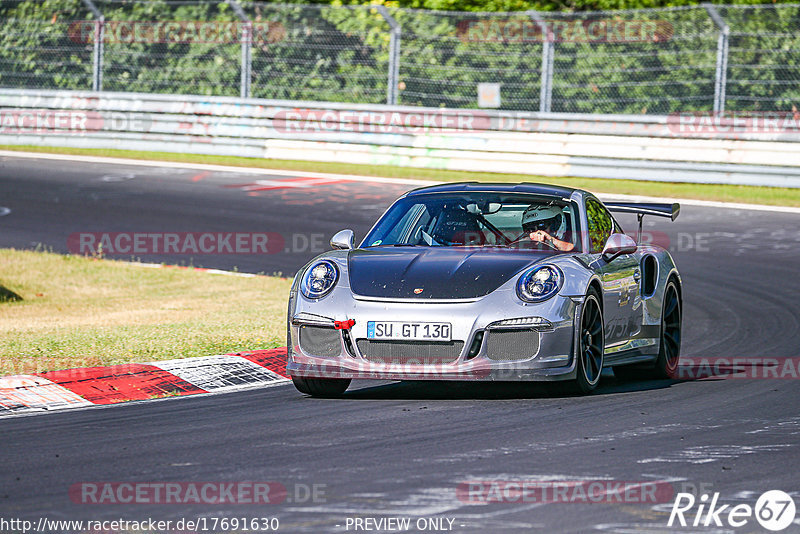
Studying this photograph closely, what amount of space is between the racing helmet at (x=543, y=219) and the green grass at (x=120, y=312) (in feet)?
7.27

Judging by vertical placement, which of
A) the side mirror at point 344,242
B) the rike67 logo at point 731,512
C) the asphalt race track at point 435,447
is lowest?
the asphalt race track at point 435,447

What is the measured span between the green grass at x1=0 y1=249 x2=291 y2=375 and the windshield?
1.63 m

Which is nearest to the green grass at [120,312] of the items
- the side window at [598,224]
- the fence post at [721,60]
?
the side window at [598,224]

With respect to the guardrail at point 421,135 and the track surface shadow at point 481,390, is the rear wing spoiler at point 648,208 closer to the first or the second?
the track surface shadow at point 481,390

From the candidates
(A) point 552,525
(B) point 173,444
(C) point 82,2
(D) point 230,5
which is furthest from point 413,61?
(A) point 552,525

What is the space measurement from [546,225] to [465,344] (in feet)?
5.06

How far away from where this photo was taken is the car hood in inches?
289

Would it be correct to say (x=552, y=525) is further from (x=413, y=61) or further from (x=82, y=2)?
(x=82, y=2)

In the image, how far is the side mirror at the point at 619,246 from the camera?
8.17m

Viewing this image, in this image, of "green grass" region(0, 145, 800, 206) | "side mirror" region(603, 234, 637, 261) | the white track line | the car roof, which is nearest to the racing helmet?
the car roof

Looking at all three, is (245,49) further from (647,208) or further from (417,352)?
(417,352)

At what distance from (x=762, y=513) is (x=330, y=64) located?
18.3m

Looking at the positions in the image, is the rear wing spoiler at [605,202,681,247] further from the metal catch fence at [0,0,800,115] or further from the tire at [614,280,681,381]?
the metal catch fence at [0,0,800,115]

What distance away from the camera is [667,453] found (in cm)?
602
